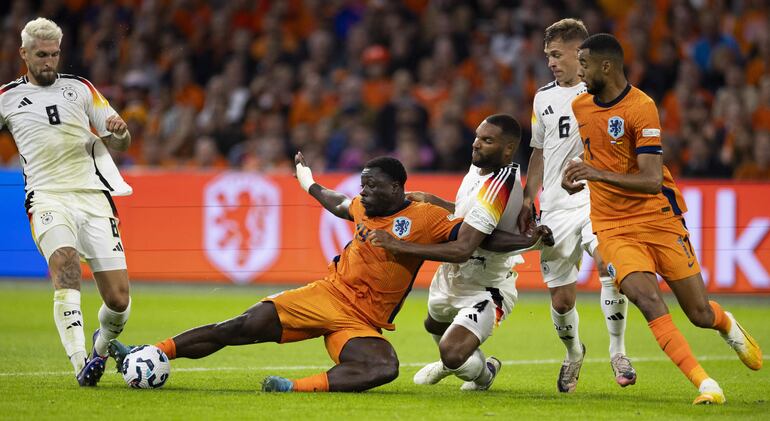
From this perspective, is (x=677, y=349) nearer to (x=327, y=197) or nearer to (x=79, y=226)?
(x=327, y=197)

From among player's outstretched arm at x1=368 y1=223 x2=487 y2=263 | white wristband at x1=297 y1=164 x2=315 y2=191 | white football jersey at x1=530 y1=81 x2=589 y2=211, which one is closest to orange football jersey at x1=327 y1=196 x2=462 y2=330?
player's outstretched arm at x1=368 y1=223 x2=487 y2=263

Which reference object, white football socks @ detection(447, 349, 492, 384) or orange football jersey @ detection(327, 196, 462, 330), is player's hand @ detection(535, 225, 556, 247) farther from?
white football socks @ detection(447, 349, 492, 384)

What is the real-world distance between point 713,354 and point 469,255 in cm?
403

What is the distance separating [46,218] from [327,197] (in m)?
2.09

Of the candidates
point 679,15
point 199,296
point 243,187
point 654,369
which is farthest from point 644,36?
point 654,369

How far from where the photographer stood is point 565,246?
30.6ft

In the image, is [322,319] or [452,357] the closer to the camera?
[452,357]

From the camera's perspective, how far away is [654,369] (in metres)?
10.3

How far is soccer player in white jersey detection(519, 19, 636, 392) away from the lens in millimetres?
9141

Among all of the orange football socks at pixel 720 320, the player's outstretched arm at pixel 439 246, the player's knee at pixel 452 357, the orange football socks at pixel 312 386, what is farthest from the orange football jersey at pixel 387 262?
the orange football socks at pixel 720 320

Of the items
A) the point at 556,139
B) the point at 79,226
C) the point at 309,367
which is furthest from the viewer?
the point at 309,367

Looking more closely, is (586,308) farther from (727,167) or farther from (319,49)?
(319,49)

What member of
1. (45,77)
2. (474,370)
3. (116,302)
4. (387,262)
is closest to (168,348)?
(116,302)

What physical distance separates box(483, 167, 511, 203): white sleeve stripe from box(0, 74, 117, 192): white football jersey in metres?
2.94
